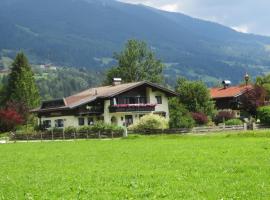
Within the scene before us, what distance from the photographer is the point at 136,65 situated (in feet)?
373

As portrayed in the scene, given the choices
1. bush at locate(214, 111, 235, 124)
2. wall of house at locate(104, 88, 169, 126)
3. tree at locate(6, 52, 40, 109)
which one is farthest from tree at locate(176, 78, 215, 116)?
tree at locate(6, 52, 40, 109)

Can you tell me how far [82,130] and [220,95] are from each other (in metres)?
42.0

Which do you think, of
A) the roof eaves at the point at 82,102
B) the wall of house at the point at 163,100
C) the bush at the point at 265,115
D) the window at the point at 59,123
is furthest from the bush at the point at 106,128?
the wall of house at the point at 163,100

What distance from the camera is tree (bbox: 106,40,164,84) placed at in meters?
112

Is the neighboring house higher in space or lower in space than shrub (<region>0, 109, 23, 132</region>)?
higher

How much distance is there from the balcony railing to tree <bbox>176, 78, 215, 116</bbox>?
5880 millimetres

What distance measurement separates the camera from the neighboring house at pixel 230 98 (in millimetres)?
95625

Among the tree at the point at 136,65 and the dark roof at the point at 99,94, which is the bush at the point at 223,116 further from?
the tree at the point at 136,65

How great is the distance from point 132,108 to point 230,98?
992 inches

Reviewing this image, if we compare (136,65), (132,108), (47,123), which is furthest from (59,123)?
(136,65)

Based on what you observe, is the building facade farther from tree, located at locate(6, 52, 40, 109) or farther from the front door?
tree, located at locate(6, 52, 40, 109)

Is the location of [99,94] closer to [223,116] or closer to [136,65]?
[223,116]

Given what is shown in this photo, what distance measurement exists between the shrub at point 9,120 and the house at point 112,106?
4427mm

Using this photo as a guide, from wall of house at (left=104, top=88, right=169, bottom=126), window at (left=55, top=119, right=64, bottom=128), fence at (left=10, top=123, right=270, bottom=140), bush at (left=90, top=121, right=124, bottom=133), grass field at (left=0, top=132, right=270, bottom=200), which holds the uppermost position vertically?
wall of house at (left=104, top=88, right=169, bottom=126)
